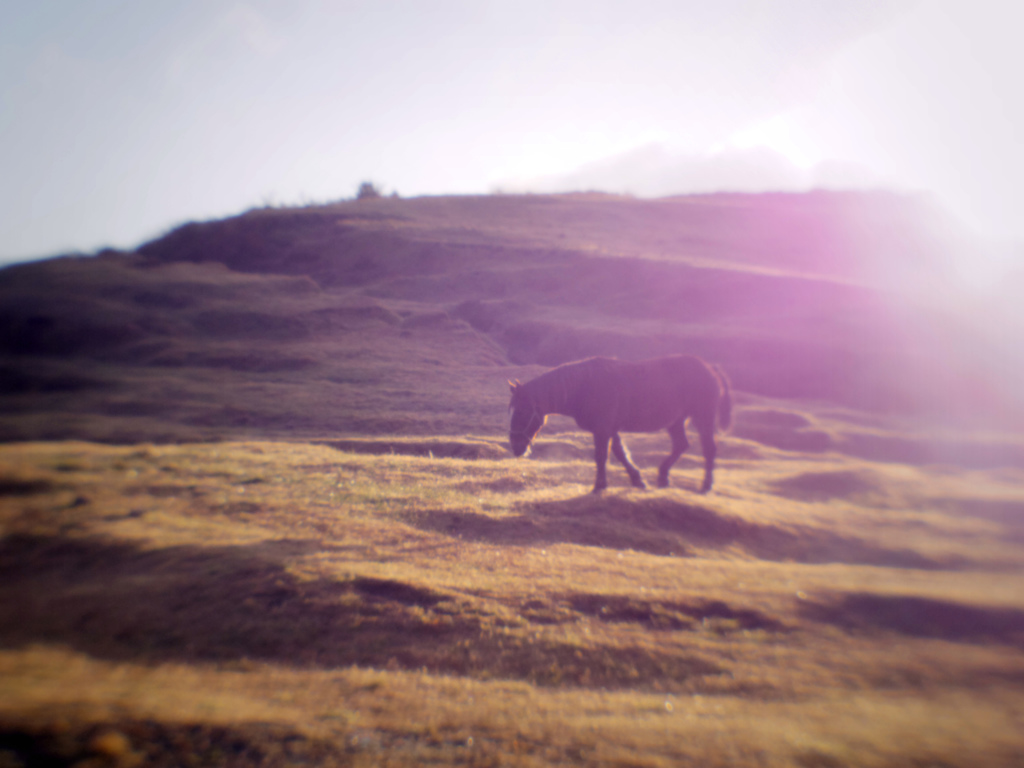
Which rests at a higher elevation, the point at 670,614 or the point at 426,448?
the point at 670,614

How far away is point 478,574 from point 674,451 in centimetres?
678

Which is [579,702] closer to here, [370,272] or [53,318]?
[53,318]

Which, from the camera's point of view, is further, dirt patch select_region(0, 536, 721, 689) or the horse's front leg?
the horse's front leg

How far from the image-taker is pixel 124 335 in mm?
24922

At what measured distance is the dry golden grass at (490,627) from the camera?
308 cm

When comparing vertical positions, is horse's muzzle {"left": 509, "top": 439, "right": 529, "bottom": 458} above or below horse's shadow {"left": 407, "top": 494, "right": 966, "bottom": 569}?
above

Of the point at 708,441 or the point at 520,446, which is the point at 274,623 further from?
the point at 708,441

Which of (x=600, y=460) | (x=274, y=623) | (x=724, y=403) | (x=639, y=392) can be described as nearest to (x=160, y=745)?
(x=274, y=623)

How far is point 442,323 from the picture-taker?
97.6ft

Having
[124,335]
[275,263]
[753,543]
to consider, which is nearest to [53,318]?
[124,335]

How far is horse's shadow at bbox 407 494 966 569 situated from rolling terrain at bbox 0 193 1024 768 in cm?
6

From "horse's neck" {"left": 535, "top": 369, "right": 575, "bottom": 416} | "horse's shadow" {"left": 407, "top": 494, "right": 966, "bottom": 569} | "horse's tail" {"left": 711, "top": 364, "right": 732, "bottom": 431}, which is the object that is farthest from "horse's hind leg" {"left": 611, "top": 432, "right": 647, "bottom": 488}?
"horse's tail" {"left": 711, "top": 364, "right": 732, "bottom": 431}

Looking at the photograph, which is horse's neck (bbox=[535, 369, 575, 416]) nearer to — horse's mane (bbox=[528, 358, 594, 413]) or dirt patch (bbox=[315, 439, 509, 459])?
horse's mane (bbox=[528, 358, 594, 413])

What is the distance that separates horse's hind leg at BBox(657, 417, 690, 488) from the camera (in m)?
11.2
